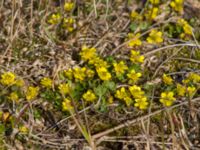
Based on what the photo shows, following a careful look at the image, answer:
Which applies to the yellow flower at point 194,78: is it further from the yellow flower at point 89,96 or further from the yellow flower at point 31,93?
the yellow flower at point 31,93

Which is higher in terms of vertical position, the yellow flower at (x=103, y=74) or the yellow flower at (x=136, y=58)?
the yellow flower at (x=136, y=58)

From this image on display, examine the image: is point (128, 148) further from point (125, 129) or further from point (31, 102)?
point (31, 102)

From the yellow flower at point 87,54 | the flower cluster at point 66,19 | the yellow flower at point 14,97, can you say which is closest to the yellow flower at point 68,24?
the flower cluster at point 66,19

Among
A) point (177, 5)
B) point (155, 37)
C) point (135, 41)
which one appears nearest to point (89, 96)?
point (135, 41)

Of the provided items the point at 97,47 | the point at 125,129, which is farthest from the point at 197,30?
the point at 125,129

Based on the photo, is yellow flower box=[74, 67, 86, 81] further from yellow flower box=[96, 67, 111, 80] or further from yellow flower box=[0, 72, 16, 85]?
yellow flower box=[0, 72, 16, 85]

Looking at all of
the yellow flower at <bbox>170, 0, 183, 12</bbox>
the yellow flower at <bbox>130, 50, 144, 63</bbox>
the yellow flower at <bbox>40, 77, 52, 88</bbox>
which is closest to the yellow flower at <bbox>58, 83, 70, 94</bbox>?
the yellow flower at <bbox>40, 77, 52, 88</bbox>

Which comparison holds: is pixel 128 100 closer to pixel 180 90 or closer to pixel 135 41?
pixel 180 90

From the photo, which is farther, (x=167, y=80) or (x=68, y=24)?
Answer: (x=68, y=24)

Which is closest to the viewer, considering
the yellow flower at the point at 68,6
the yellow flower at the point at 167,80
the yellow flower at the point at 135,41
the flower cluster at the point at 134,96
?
the flower cluster at the point at 134,96
